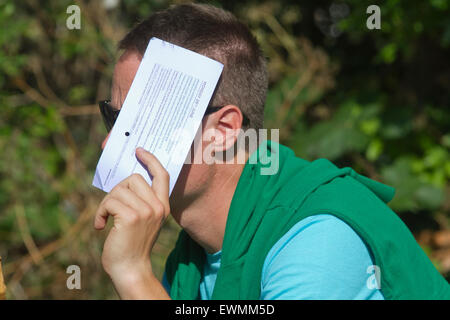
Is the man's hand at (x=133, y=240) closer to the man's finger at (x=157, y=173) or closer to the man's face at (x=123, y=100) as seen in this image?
the man's finger at (x=157, y=173)

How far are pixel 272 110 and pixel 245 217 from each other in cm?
284

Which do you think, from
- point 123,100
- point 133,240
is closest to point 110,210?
point 133,240

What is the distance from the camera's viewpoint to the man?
1.39 metres

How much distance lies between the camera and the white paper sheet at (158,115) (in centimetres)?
158

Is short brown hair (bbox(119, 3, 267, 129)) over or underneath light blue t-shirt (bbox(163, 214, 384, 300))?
over

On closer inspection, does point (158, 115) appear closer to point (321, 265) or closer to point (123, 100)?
point (123, 100)

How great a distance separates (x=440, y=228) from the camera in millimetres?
4102

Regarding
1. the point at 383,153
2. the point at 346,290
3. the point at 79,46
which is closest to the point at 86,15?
the point at 79,46

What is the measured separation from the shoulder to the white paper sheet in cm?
40

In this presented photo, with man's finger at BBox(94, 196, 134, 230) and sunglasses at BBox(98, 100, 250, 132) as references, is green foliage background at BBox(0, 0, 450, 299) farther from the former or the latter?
man's finger at BBox(94, 196, 134, 230)

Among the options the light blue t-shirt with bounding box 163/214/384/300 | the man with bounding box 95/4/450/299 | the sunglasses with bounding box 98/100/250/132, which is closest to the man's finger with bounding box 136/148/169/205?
the man with bounding box 95/4/450/299

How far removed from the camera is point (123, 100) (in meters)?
1.72

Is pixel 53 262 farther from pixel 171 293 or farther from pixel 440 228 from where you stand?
pixel 440 228
